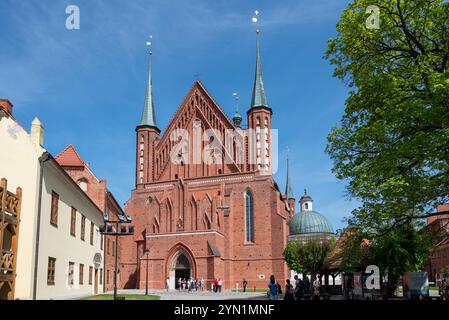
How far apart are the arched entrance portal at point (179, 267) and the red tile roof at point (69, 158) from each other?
1555 cm

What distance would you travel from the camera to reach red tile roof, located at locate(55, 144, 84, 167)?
39.3 metres

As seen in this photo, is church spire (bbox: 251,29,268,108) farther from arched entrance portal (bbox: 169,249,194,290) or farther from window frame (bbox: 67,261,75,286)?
window frame (bbox: 67,261,75,286)

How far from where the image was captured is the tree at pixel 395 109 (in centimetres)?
1430

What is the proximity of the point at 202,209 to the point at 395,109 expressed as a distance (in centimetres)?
3768

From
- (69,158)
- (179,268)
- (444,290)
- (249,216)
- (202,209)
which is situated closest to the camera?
(444,290)

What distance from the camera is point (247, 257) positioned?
164 feet

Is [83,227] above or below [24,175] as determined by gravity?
below

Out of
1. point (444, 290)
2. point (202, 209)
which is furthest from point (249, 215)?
point (444, 290)

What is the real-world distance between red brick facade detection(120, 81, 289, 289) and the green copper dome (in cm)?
1606

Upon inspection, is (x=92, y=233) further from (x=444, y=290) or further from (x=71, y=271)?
(x=444, y=290)

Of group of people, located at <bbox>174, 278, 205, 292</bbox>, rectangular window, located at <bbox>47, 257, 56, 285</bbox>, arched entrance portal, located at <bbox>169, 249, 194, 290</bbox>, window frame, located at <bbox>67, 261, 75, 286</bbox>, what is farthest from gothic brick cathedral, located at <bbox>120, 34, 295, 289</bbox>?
rectangular window, located at <bbox>47, 257, 56, 285</bbox>

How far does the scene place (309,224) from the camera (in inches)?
2653
